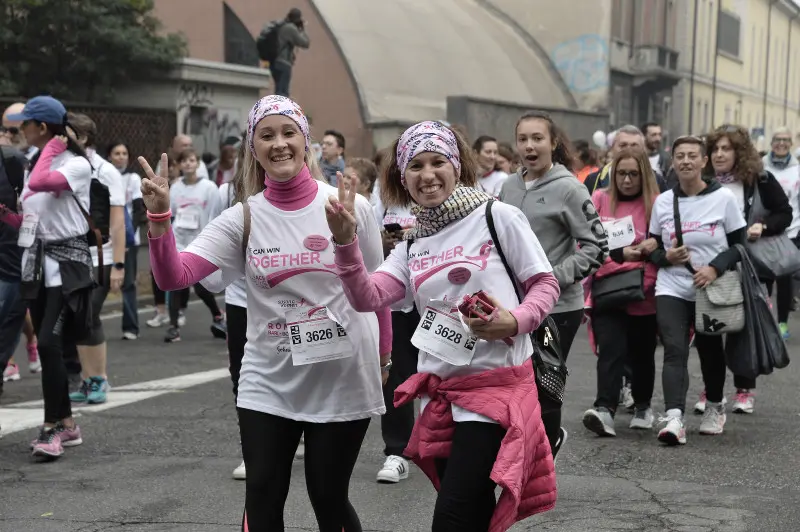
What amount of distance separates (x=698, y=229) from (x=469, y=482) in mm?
3928

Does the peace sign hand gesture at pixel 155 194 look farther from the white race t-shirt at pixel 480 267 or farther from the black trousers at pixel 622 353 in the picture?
the black trousers at pixel 622 353

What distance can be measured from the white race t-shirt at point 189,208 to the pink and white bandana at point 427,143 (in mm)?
8513

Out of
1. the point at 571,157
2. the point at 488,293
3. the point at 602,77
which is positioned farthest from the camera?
the point at 602,77

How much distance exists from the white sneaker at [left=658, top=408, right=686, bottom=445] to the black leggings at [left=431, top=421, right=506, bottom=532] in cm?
349

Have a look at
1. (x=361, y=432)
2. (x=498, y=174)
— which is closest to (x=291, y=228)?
(x=361, y=432)

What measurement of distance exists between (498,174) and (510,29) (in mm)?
34026

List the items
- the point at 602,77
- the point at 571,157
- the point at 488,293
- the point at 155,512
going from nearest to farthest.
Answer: the point at 488,293
the point at 155,512
the point at 571,157
the point at 602,77

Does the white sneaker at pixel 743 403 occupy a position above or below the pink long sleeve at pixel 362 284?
below

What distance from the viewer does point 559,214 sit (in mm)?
6324

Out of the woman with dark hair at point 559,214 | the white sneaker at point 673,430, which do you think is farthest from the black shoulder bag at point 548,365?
the white sneaker at point 673,430

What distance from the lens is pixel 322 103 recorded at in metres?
32.8

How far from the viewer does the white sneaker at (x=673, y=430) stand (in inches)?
294

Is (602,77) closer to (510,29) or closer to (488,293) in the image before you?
(510,29)

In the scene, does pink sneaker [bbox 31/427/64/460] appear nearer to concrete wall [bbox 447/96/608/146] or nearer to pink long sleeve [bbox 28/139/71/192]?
pink long sleeve [bbox 28/139/71/192]
